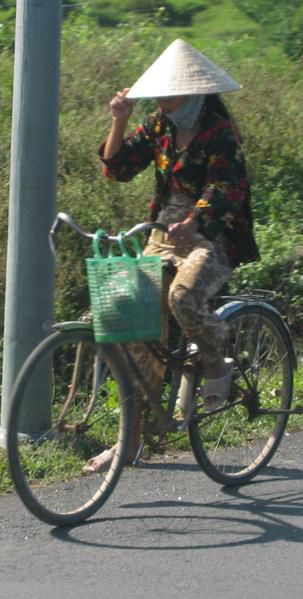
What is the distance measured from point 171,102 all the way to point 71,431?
1.42 meters

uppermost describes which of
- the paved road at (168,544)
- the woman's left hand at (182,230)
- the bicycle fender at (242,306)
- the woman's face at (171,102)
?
the woman's face at (171,102)

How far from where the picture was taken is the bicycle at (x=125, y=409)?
483 centimetres

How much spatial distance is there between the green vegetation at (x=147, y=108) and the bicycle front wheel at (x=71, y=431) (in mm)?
1710

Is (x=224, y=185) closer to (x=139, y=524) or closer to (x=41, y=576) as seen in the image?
(x=139, y=524)

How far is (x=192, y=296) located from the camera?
4930mm

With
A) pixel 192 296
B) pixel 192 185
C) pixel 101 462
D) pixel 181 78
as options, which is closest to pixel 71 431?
pixel 101 462

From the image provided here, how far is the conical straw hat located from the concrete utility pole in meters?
0.71

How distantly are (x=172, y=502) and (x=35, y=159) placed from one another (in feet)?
5.54

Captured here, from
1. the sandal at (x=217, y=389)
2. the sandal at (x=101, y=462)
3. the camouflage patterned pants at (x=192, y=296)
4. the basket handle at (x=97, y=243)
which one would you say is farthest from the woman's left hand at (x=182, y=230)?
the sandal at (x=101, y=462)

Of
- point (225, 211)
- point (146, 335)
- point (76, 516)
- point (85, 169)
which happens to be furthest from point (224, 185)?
point (85, 169)

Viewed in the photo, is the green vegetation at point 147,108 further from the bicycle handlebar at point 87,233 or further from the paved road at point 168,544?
the bicycle handlebar at point 87,233

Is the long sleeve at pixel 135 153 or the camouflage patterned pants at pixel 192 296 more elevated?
the long sleeve at pixel 135 153

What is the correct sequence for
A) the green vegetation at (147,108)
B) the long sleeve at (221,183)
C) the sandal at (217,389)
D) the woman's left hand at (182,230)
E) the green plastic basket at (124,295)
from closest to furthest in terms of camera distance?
1. the green plastic basket at (124,295)
2. the woman's left hand at (182,230)
3. the long sleeve at (221,183)
4. the sandal at (217,389)
5. the green vegetation at (147,108)

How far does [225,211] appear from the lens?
502cm
